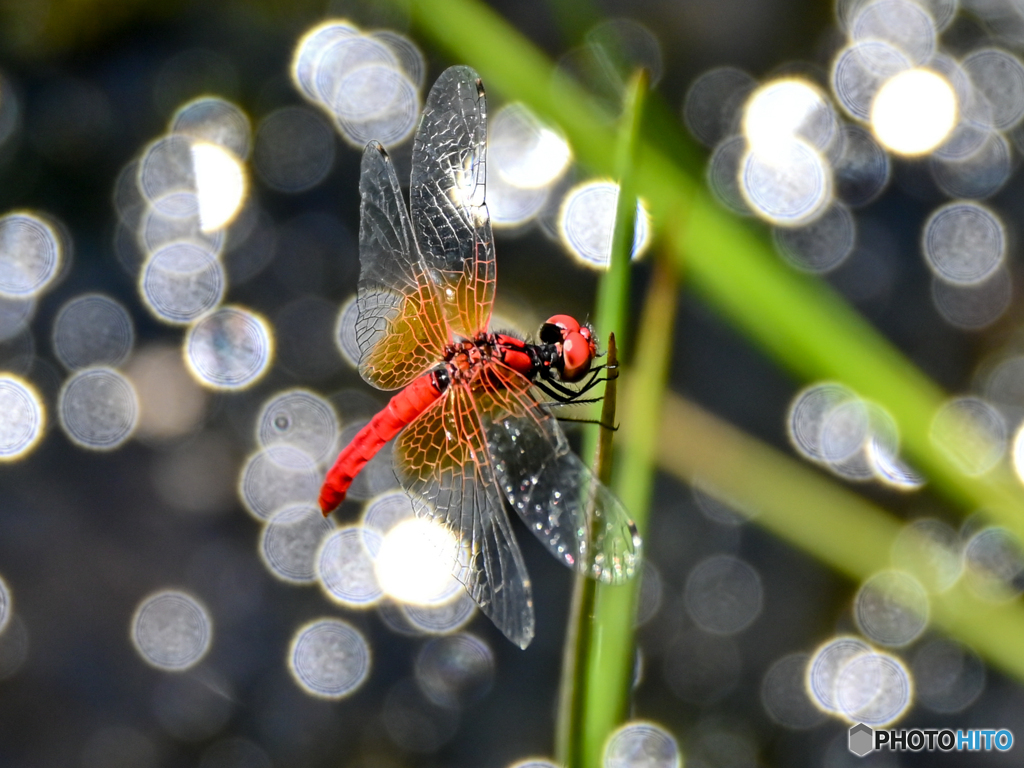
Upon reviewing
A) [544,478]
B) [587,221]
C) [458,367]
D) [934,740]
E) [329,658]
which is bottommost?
[329,658]

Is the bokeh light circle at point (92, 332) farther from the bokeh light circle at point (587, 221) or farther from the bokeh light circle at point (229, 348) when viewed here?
the bokeh light circle at point (587, 221)

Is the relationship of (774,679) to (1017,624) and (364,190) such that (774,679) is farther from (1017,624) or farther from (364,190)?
(364,190)

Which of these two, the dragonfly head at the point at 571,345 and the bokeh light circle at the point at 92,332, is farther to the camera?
the bokeh light circle at the point at 92,332

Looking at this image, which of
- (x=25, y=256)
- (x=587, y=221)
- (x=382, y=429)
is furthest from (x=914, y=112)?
(x=25, y=256)

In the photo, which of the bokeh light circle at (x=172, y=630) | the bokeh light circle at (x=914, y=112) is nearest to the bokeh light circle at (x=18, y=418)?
the bokeh light circle at (x=172, y=630)

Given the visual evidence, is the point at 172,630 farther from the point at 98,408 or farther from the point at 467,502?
the point at 467,502

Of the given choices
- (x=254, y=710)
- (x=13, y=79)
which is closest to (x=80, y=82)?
(x=13, y=79)
